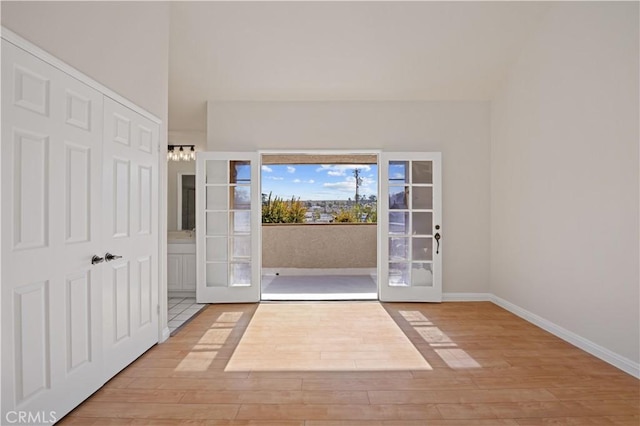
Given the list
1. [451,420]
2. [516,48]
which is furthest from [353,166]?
[451,420]

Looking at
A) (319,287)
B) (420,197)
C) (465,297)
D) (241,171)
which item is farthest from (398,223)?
(241,171)

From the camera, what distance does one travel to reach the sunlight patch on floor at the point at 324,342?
286 cm

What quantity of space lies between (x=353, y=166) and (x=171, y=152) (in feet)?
15.5

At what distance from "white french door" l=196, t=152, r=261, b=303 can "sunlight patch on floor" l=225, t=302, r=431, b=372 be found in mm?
572

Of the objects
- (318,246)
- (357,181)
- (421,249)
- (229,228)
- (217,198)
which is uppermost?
(357,181)

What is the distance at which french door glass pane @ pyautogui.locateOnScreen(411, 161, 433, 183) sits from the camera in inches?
189

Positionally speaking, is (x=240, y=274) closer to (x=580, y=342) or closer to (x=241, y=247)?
(x=241, y=247)

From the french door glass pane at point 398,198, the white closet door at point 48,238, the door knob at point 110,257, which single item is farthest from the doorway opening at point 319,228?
the white closet door at point 48,238

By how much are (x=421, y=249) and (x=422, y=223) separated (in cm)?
35

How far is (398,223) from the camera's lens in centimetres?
488

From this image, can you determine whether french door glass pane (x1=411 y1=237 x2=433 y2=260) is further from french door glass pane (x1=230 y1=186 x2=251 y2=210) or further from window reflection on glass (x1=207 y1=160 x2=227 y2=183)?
window reflection on glass (x1=207 y1=160 x2=227 y2=183)

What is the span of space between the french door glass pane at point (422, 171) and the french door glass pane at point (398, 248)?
83 cm

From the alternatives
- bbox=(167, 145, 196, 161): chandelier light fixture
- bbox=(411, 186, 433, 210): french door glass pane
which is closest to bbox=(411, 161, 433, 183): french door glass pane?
bbox=(411, 186, 433, 210): french door glass pane

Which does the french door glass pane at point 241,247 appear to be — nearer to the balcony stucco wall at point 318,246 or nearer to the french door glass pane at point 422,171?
the french door glass pane at point 422,171
